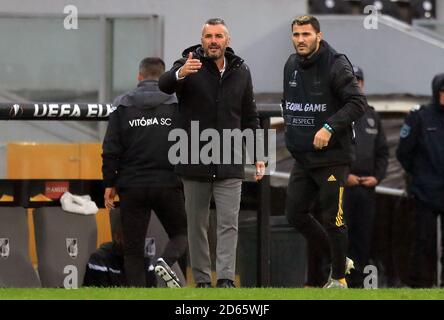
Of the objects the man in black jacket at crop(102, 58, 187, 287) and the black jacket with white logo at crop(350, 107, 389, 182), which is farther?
the black jacket with white logo at crop(350, 107, 389, 182)

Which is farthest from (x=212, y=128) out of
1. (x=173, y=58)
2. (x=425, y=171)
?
(x=173, y=58)

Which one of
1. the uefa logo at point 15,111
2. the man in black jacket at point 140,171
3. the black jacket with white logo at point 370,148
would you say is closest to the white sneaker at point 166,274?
the man in black jacket at point 140,171

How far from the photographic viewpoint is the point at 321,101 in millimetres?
11727

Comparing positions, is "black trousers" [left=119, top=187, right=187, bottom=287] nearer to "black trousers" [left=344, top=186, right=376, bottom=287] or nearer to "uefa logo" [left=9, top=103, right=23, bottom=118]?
"uefa logo" [left=9, top=103, right=23, bottom=118]

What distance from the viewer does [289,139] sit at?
11859 mm

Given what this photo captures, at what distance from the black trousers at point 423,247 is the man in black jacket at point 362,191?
446 millimetres

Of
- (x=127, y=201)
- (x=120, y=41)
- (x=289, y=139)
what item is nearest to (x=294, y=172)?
(x=289, y=139)

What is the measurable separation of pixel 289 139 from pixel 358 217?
3.34 meters

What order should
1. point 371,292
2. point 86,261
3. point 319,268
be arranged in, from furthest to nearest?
point 319,268, point 86,261, point 371,292

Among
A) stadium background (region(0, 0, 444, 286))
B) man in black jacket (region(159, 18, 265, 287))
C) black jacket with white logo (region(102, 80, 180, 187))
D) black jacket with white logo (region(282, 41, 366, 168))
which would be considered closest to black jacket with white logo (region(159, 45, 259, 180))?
man in black jacket (region(159, 18, 265, 287))

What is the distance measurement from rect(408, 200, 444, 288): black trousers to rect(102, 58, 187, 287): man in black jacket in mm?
3391

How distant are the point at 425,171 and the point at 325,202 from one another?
3.75m

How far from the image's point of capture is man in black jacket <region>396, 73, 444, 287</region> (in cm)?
1513

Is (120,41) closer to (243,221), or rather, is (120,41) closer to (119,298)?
Result: (243,221)
